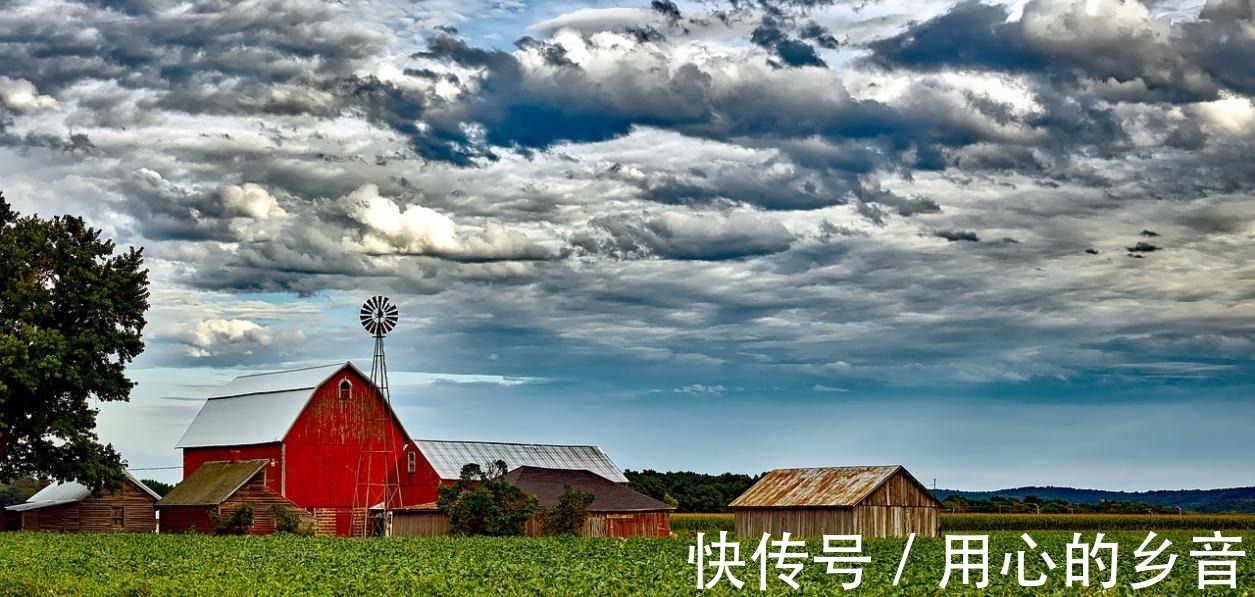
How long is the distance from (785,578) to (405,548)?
2186cm

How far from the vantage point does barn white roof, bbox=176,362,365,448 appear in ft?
240

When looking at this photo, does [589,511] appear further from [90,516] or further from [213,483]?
[90,516]

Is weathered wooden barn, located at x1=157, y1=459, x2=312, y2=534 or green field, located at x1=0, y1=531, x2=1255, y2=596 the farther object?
weathered wooden barn, located at x1=157, y1=459, x2=312, y2=534

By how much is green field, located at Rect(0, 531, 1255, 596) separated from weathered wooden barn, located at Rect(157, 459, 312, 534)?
17437mm

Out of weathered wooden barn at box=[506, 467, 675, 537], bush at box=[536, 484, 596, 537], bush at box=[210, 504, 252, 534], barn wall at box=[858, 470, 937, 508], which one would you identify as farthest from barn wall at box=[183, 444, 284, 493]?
barn wall at box=[858, 470, 937, 508]

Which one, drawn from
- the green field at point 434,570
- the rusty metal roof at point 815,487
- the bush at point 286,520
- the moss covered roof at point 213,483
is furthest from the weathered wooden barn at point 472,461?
the green field at point 434,570

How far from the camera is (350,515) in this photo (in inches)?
2849

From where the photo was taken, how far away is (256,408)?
76.7 m

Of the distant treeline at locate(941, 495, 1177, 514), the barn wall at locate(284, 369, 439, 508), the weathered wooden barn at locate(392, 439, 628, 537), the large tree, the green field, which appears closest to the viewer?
the green field

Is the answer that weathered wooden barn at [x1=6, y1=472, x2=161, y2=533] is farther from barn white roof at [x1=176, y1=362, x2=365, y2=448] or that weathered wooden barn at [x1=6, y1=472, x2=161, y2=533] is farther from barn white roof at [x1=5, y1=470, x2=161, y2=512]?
barn white roof at [x1=176, y1=362, x2=365, y2=448]

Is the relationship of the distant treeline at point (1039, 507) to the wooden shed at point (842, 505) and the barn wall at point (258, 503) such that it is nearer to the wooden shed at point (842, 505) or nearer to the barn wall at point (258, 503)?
the wooden shed at point (842, 505)

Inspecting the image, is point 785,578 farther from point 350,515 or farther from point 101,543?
point 350,515

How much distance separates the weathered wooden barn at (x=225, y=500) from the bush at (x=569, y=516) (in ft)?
43.5

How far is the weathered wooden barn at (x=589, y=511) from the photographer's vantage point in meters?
67.4
